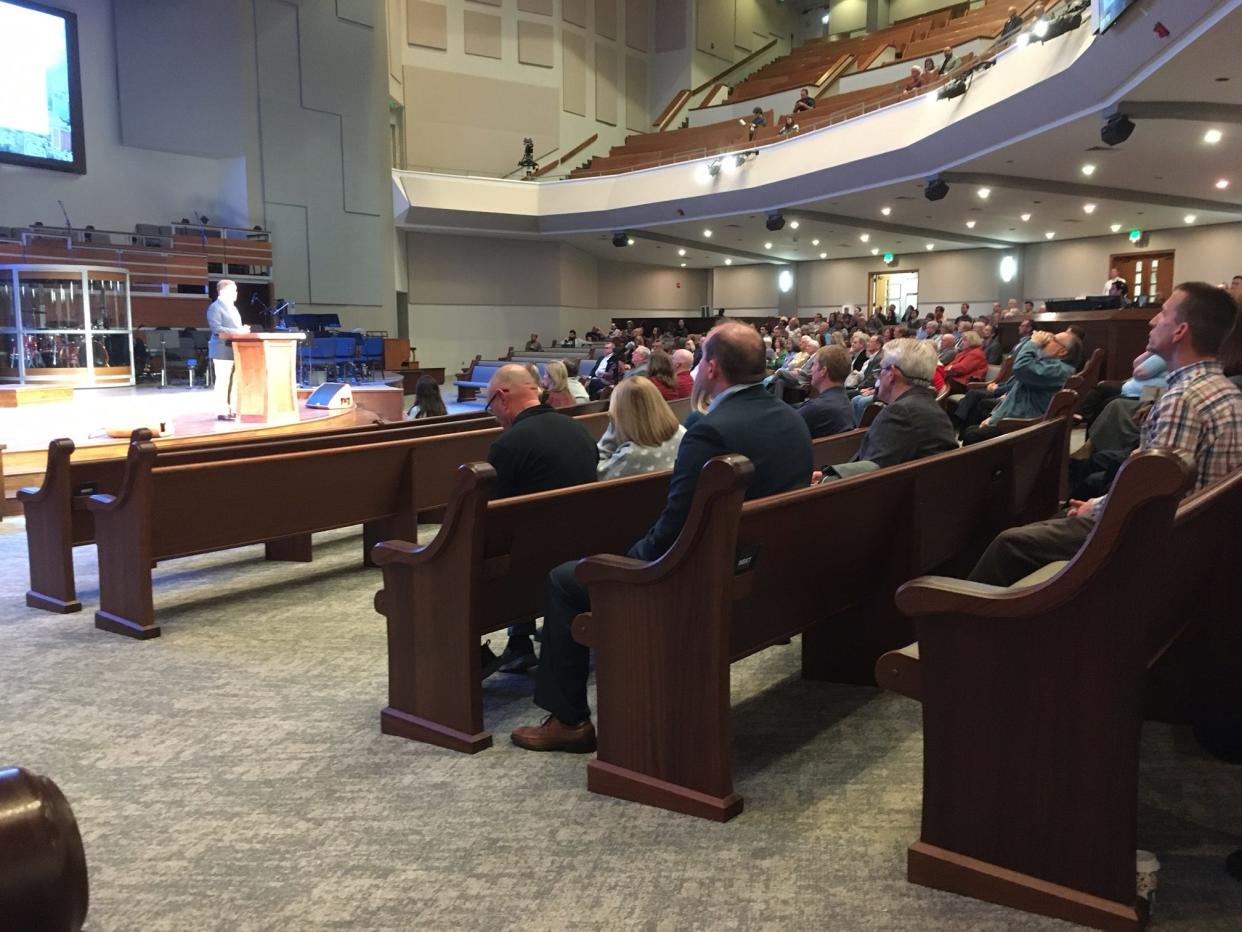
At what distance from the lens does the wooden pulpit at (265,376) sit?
699cm

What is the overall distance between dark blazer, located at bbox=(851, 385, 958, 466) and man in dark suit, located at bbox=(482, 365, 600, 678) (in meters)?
1.00

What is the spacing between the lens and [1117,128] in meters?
8.77

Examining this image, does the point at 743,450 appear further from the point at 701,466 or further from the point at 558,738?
the point at 558,738

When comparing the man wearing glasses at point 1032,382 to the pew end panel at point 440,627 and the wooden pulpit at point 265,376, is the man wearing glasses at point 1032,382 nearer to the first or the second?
the pew end panel at point 440,627

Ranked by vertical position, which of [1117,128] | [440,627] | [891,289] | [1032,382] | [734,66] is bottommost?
[440,627]

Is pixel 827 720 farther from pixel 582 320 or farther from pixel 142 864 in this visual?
pixel 582 320

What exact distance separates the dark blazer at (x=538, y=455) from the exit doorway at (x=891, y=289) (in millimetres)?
20017

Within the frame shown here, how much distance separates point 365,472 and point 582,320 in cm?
1816

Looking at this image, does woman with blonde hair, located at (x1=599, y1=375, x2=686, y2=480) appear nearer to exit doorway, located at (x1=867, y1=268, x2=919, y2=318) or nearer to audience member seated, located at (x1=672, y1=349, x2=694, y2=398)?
audience member seated, located at (x1=672, y1=349, x2=694, y2=398)

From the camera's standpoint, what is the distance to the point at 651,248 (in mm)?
21047

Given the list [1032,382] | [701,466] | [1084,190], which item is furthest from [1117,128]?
[701,466]

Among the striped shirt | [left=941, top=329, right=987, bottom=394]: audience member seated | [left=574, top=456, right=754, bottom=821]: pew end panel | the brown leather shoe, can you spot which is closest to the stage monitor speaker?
[left=941, top=329, right=987, bottom=394]: audience member seated

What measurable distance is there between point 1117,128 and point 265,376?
7748mm

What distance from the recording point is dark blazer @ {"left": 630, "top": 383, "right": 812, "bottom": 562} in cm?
221
